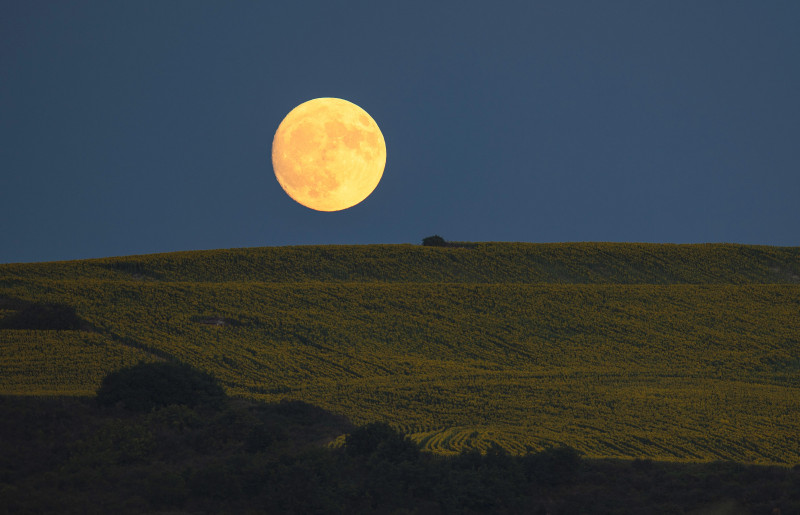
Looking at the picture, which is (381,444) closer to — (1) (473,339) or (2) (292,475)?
(2) (292,475)

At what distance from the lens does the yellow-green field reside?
3822 cm

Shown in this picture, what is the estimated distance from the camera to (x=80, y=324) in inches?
2016

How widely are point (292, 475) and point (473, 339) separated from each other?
3090 centimetres

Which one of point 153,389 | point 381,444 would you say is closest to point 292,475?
point 381,444

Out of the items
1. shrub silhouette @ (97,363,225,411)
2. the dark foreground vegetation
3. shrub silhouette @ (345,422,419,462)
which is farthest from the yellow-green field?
the dark foreground vegetation

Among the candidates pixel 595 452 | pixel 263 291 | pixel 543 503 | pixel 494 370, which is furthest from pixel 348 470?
pixel 263 291

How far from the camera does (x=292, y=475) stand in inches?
1038

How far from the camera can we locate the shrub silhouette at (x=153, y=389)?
1358 inches

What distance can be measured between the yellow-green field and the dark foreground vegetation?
4.64 meters

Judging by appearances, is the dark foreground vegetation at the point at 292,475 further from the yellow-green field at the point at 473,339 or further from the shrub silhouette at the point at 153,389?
the yellow-green field at the point at 473,339

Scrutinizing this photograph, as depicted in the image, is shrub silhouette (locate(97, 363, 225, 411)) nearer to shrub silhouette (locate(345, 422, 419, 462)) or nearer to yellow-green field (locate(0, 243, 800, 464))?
yellow-green field (locate(0, 243, 800, 464))

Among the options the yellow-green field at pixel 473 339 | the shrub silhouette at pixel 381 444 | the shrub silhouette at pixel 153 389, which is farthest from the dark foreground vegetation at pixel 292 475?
the yellow-green field at pixel 473 339

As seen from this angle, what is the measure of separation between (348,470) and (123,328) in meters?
28.6

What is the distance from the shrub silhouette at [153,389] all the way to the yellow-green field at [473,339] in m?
3.29
